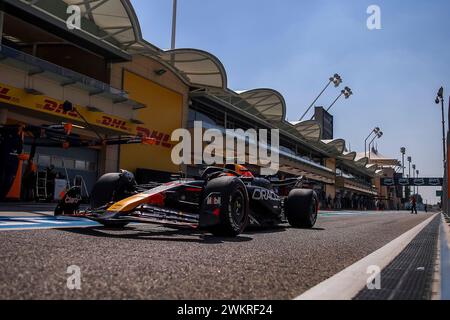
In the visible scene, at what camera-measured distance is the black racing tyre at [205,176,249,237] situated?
19.1 feet

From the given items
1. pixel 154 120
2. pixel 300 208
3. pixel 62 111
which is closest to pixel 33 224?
pixel 300 208

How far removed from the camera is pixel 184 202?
253 inches

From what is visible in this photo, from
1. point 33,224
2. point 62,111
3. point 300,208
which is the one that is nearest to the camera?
point 33,224

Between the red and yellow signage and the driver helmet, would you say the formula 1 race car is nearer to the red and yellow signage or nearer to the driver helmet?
the driver helmet

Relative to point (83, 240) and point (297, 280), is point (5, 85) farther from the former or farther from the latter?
point (297, 280)

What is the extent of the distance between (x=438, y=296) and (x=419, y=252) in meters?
2.81

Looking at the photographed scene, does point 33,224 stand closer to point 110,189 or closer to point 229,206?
point 110,189

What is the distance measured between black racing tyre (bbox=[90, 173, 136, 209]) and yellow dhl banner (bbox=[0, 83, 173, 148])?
37.8ft

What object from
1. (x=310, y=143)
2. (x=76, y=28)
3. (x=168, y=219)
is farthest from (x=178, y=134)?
(x=310, y=143)

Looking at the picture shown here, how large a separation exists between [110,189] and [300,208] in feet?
13.8

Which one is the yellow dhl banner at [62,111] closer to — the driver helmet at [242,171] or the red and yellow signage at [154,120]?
the red and yellow signage at [154,120]

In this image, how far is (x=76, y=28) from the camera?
19031 millimetres

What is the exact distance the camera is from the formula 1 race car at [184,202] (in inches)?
227

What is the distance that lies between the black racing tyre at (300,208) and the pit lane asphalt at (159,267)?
3.72 meters
